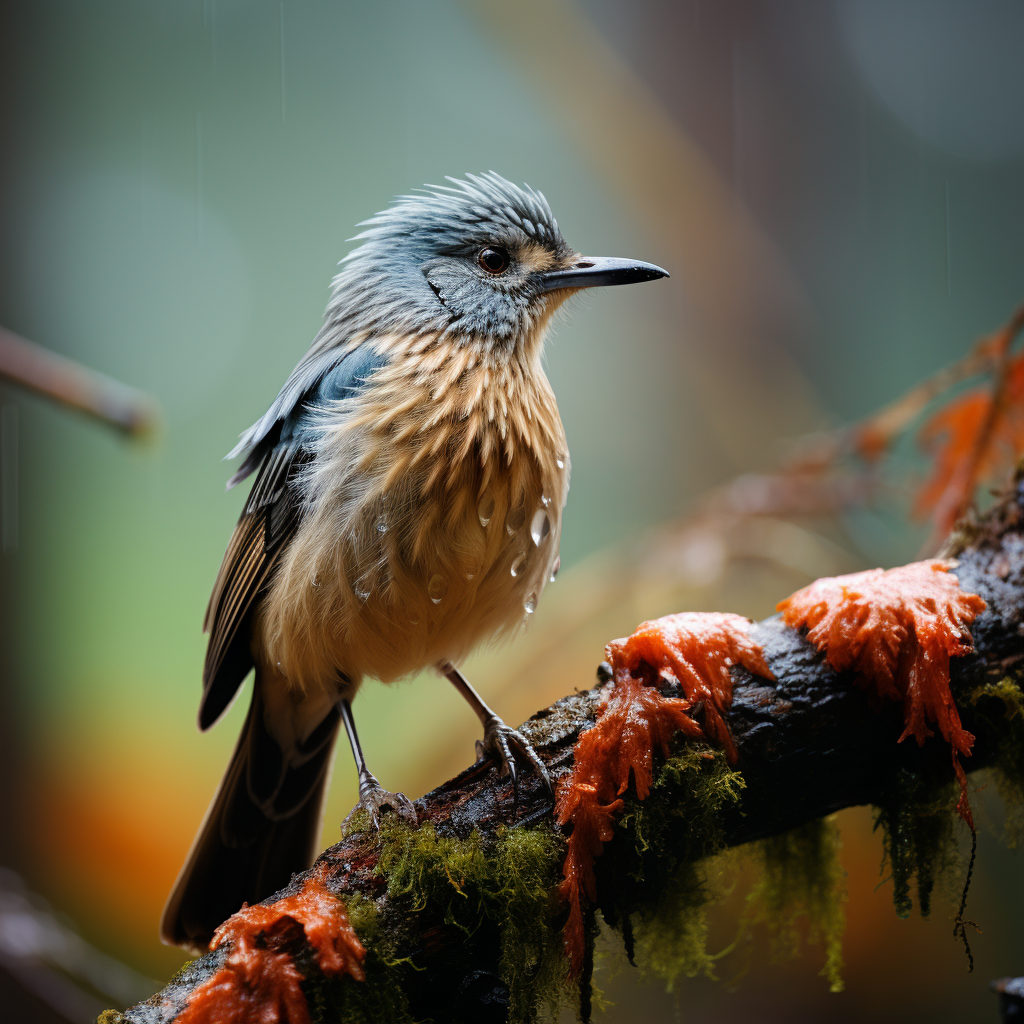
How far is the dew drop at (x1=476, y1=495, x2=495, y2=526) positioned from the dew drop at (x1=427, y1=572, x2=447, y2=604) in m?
0.14

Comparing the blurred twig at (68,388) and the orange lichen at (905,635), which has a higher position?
the blurred twig at (68,388)

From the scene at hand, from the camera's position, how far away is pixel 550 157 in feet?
11.6

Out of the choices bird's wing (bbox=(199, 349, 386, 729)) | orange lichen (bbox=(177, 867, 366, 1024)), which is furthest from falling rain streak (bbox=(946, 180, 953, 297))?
orange lichen (bbox=(177, 867, 366, 1024))

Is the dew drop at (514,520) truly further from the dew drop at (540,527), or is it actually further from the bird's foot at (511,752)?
the bird's foot at (511,752)

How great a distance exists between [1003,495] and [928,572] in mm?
330

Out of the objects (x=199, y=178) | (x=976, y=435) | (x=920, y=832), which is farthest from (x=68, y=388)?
(x=976, y=435)

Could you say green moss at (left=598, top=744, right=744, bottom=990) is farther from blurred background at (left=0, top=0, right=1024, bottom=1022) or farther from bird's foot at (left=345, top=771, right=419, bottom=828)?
blurred background at (left=0, top=0, right=1024, bottom=1022)

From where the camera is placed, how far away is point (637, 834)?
1.27 metres

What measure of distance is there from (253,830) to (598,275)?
5.25 ft

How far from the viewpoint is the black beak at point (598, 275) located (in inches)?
68.4

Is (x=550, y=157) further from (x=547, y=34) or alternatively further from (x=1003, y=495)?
(x=1003, y=495)

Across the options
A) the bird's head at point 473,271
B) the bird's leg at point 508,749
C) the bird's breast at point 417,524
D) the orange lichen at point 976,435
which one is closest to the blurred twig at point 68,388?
the bird's head at point 473,271

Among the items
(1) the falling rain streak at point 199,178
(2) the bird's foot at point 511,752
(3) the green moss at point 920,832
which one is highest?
(1) the falling rain streak at point 199,178

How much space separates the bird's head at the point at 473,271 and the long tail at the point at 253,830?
101cm
